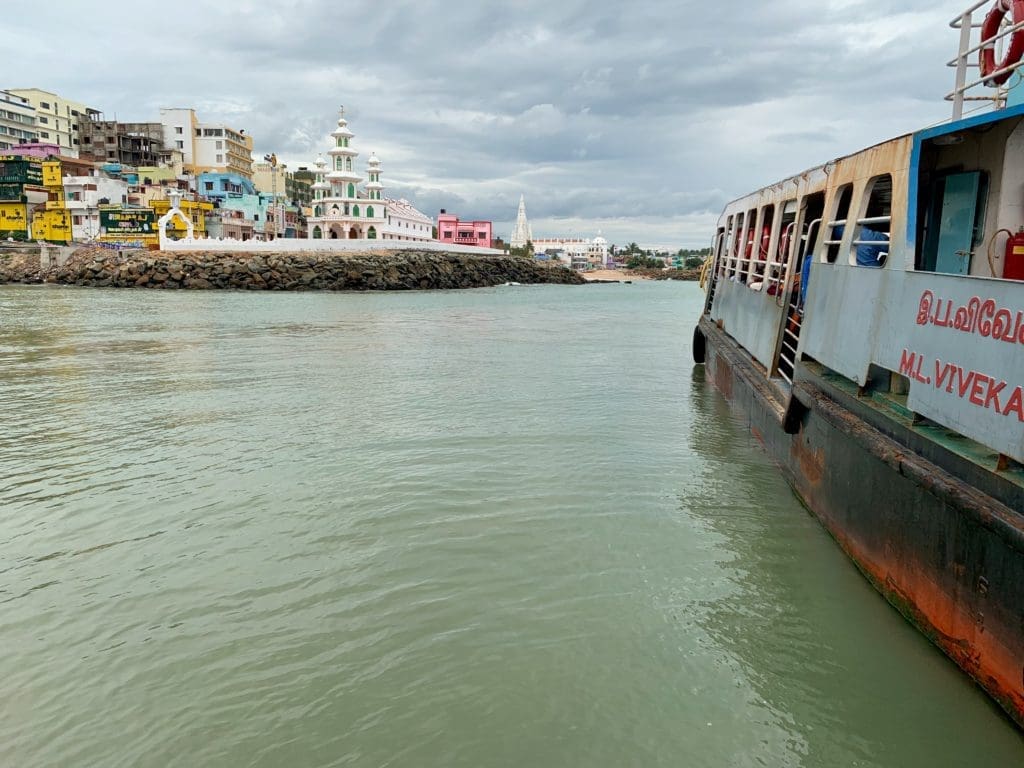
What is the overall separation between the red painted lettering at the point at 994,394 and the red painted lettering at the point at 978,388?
0.12ft

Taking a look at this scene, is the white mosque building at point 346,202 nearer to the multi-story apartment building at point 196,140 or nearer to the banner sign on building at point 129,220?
the banner sign on building at point 129,220

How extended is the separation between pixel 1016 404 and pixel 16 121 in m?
101

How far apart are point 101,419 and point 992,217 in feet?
36.2

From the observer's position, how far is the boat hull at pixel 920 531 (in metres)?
3.53

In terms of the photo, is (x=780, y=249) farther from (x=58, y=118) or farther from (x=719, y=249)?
(x=58, y=118)

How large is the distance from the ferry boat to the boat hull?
1cm

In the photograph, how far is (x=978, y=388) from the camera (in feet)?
13.1

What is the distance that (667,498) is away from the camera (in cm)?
733

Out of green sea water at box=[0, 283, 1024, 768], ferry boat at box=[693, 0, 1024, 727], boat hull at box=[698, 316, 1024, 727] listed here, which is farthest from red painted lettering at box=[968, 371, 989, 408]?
green sea water at box=[0, 283, 1024, 768]

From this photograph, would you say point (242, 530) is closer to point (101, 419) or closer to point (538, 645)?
point (538, 645)

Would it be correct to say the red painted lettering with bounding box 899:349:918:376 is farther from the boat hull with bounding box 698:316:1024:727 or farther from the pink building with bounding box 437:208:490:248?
the pink building with bounding box 437:208:490:248

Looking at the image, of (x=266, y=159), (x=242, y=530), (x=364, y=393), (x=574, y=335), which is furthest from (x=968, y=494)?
(x=266, y=159)

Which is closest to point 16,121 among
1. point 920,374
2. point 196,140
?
point 196,140

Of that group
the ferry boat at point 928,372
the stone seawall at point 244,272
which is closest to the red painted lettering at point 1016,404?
the ferry boat at point 928,372
